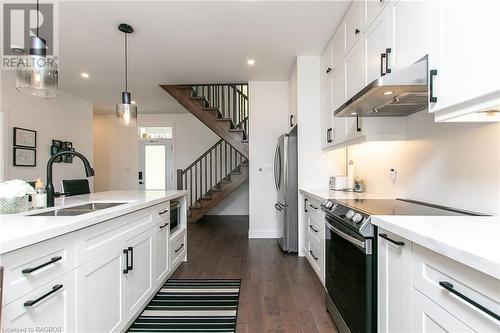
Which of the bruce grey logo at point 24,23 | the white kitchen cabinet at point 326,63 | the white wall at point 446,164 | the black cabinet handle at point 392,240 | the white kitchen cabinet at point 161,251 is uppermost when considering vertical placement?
the bruce grey logo at point 24,23

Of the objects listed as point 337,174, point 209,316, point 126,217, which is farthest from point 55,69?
point 337,174

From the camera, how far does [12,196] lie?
1473mm

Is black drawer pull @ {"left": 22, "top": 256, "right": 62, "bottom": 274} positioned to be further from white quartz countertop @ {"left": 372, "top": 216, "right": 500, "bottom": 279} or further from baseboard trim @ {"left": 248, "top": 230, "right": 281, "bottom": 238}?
baseboard trim @ {"left": 248, "top": 230, "right": 281, "bottom": 238}

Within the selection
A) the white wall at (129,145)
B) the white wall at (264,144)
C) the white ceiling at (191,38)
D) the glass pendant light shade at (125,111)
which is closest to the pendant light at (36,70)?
the white ceiling at (191,38)

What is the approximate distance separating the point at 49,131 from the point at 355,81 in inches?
215

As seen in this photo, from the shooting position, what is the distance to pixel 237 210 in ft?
23.0

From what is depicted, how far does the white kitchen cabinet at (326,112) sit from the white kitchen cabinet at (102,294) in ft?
8.45

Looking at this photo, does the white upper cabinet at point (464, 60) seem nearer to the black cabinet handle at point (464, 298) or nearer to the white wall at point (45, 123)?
the black cabinet handle at point (464, 298)

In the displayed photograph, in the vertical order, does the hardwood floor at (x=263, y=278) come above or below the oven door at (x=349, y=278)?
below

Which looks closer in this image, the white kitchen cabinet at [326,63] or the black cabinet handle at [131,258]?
the black cabinet handle at [131,258]

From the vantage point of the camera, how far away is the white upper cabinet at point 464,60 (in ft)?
3.13

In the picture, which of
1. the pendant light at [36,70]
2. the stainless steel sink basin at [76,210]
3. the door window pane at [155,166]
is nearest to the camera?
the stainless steel sink basin at [76,210]

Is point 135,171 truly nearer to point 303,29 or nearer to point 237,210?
point 237,210

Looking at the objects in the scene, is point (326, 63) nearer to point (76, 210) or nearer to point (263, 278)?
point (263, 278)
